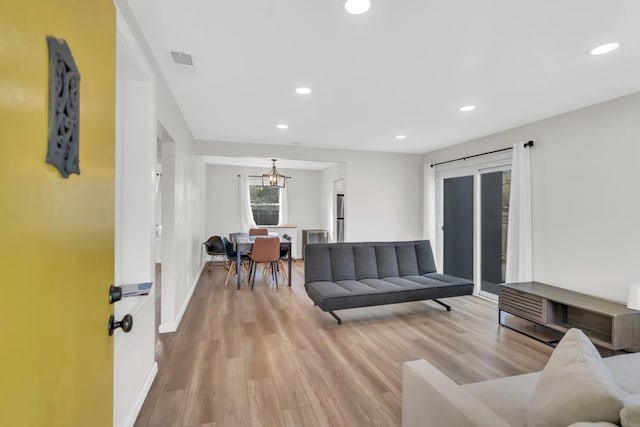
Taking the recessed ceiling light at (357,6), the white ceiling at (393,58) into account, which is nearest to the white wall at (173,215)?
the white ceiling at (393,58)

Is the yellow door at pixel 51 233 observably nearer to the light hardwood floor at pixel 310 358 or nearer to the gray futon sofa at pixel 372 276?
the light hardwood floor at pixel 310 358

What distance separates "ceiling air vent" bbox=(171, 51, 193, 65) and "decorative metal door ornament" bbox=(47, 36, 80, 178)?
1524 millimetres

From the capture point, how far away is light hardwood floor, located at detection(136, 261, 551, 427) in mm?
1935

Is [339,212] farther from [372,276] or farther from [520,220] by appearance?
[520,220]

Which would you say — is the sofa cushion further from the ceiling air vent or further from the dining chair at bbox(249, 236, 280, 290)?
the dining chair at bbox(249, 236, 280, 290)

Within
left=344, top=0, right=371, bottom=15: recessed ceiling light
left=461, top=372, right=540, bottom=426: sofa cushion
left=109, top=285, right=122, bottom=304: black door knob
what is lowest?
left=461, top=372, right=540, bottom=426: sofa cushion

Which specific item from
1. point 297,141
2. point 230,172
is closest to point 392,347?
point 297,141

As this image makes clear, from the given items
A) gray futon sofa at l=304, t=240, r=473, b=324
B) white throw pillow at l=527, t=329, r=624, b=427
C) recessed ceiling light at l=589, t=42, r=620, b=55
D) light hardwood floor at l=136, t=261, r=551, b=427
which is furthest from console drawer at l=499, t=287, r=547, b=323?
white throw pillow at l=527, t=329, r=624, b=427

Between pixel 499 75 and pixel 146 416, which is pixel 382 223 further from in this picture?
pixel 146 416

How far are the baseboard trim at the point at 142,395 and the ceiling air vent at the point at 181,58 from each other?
2.33 metres

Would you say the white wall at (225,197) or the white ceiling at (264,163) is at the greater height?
the white ceiling at (264,163)

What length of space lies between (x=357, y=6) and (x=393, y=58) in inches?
25.8

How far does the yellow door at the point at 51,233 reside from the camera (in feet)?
1.95

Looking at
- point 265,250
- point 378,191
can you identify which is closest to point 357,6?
point 265,250
